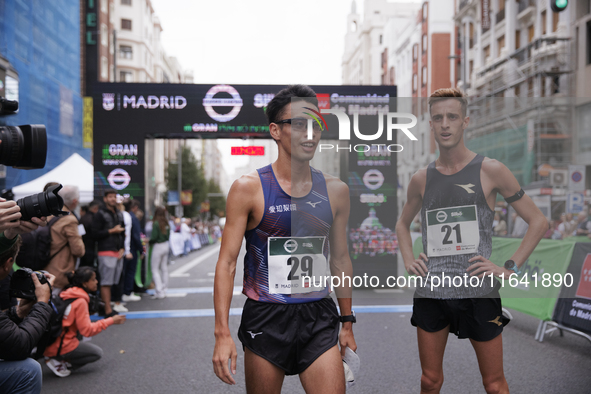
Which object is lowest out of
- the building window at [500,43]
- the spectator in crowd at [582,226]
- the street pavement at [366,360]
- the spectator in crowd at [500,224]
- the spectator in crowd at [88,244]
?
the street pavement at [366,360]

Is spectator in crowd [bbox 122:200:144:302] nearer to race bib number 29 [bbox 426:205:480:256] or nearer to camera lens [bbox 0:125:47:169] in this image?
camera lens [bbox 0:125:47:169]

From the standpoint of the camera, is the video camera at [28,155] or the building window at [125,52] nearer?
the video camera at [28,155]

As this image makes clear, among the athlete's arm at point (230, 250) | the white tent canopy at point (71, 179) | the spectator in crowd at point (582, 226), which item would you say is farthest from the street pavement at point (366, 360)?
the white tent canopy at point (71, 179)

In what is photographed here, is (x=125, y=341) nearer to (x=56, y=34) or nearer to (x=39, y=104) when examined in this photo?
(x=39, y=104)

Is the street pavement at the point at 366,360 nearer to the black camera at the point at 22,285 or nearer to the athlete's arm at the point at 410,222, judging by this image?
the athlete's arm at the point at 410,222

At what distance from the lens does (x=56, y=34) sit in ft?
79.7

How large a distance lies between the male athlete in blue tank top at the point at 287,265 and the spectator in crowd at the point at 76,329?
2.72 meters

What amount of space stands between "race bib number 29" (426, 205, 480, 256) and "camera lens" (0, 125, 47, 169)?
7.41ft

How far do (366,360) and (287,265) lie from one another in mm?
3259

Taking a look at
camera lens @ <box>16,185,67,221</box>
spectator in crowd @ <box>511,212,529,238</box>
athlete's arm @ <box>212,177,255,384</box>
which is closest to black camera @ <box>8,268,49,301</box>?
camera lens @ <box>16,185,67,221</box>

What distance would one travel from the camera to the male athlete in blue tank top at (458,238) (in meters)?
3.10

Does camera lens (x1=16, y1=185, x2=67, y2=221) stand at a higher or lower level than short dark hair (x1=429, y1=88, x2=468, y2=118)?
lower

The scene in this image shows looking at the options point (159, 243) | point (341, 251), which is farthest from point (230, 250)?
point (159, 243)

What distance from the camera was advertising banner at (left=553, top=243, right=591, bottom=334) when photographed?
5.85 metres
